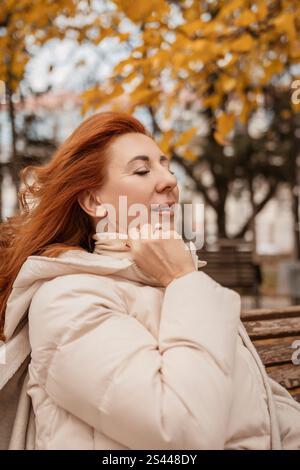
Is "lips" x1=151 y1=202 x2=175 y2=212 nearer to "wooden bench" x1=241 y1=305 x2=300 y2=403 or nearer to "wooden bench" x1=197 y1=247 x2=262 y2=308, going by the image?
"wooden bench" x1=241 y1=305 x2=300 y2=403

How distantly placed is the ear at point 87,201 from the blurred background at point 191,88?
1.17 metres

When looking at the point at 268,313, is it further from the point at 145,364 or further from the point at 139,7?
the point at 139,7

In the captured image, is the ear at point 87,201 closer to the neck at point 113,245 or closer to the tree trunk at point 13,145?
the neck at point 113,245

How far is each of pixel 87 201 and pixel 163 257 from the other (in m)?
0.38

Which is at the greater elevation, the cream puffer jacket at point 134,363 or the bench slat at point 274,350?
the cream puffer jacket at point 134,363

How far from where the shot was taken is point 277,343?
2.32 metres

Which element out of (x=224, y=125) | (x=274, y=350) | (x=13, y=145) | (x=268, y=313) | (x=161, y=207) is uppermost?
(x=224, y=125)

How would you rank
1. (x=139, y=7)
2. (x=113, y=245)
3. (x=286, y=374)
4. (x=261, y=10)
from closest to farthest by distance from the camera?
(x=113, y=245) → (x=286, y=374) → (x=139, y=7) → (x=261, y=10)

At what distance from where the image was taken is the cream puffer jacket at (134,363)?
1295mm

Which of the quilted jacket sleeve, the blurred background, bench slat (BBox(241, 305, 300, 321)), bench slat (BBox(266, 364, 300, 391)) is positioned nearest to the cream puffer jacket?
the quilted jacket sleeve

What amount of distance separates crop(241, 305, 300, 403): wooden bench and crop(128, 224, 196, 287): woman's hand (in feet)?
2.61

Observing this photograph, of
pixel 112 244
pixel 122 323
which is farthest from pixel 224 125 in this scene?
pixel 122 323

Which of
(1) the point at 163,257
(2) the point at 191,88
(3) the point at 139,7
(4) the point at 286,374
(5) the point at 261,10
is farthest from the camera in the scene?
(2) the point at 191,88

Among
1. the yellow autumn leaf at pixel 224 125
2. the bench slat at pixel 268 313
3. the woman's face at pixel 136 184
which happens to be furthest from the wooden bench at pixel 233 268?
the woman's face at pixel 136 184
